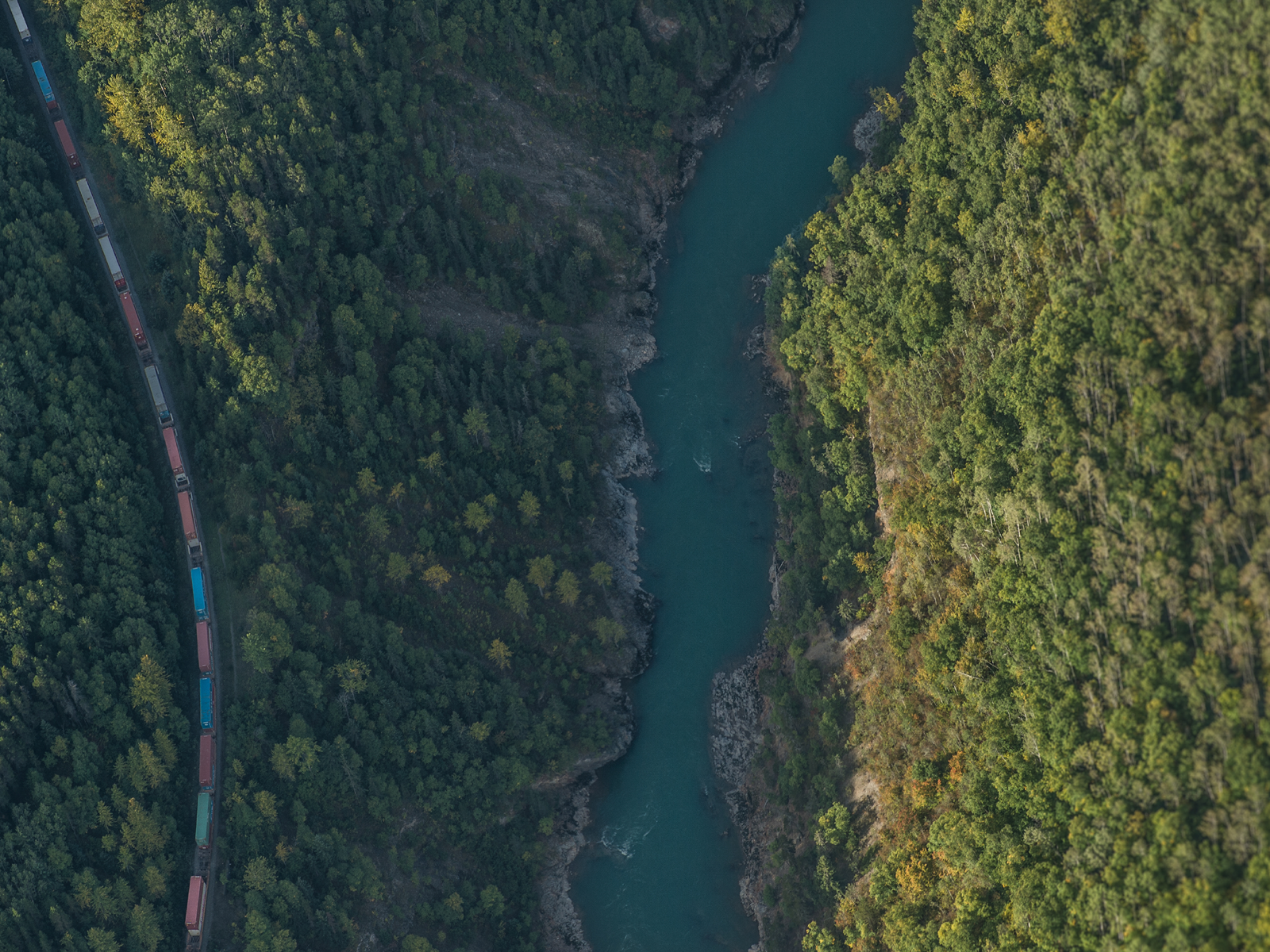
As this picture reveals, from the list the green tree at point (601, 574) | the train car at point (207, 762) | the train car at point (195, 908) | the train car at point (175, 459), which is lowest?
the train car at point (195, 908)

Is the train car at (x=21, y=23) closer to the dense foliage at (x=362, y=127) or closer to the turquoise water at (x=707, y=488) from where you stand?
the dense foliage at (x=362, y=127)

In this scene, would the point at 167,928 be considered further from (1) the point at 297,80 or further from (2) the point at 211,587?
(1) the point at 297,80

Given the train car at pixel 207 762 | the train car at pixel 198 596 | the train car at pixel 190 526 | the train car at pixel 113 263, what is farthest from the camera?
the train car at pixel 113 263

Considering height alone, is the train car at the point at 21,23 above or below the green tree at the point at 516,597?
above

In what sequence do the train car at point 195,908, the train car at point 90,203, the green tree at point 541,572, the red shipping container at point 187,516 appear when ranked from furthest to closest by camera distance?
the train car at point 90,203 < the green tree at point 541,572 < the red shipping container at point 187,516 < the train car at point 195,908

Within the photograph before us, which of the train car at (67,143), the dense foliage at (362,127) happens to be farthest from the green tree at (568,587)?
the train car at (67,143)

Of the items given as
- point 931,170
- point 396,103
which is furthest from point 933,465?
point 396,103
